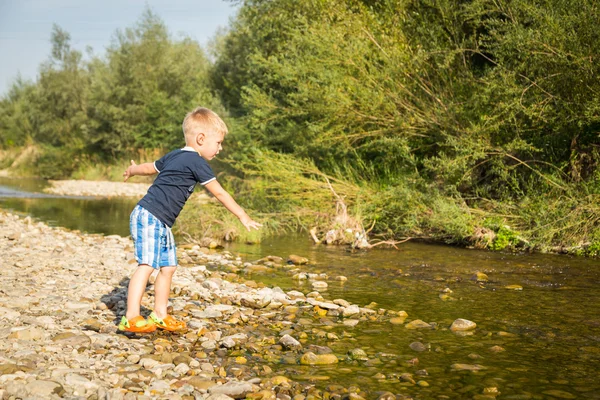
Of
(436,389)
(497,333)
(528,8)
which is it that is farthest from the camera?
(528,8)

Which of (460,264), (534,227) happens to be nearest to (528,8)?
(534,227)

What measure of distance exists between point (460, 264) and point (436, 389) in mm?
5496

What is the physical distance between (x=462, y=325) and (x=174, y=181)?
283 cm

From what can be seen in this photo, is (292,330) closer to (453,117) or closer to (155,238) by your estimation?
(155,238)

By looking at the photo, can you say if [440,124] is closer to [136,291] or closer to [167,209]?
[167,209]

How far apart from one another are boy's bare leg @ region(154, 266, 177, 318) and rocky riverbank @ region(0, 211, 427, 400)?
0.19 m

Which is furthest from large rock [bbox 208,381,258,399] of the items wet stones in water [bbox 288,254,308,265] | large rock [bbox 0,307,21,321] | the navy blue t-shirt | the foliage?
the foliage

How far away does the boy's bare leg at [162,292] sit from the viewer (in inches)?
194

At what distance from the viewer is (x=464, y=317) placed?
5816 mm

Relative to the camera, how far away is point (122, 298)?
19.4 feet

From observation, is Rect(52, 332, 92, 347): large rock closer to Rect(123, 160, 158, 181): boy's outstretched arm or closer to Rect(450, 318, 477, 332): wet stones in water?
Rect(123, 160, 158, 181): boy's outstretched arm

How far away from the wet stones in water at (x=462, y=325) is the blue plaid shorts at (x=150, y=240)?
2.55m

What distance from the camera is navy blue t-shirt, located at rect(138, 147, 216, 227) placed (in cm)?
495

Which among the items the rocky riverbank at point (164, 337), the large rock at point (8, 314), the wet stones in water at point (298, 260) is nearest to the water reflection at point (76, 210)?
the wet stones in water at point (298, 260)
